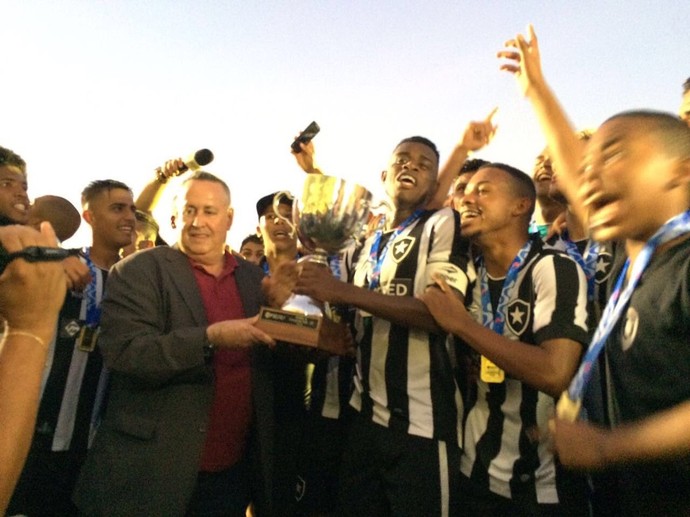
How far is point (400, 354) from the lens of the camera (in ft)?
8.62

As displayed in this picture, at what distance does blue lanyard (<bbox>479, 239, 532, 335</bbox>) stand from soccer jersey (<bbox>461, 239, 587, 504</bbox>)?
20mm

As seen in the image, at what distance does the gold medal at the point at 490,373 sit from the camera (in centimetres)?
234

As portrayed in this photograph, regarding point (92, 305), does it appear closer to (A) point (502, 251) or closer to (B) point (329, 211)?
(B) point (329, 211)

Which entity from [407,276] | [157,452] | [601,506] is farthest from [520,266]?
[157,452]

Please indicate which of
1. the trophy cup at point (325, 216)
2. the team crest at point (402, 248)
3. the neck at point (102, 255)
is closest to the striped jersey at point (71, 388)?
the neck at point (102, 255)

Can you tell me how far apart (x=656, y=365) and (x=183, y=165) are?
3.96 m

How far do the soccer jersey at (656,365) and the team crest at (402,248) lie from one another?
124cm

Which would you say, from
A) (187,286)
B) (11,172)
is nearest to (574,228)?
(187,286)

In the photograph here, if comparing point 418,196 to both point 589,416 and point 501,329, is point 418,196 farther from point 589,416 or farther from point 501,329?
point 589,416

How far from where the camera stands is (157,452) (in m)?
2.32

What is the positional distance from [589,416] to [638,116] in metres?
1.36

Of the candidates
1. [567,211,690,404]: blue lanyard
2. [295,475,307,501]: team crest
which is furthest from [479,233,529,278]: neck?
[295,475,307,501]: team crest

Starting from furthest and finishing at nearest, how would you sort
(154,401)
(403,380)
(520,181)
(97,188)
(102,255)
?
(97,188) < (102,255) < (520,181) < (403,380) < (154,401)

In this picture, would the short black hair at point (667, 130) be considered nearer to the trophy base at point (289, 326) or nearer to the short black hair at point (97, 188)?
the trophy base at point (289, 326)
